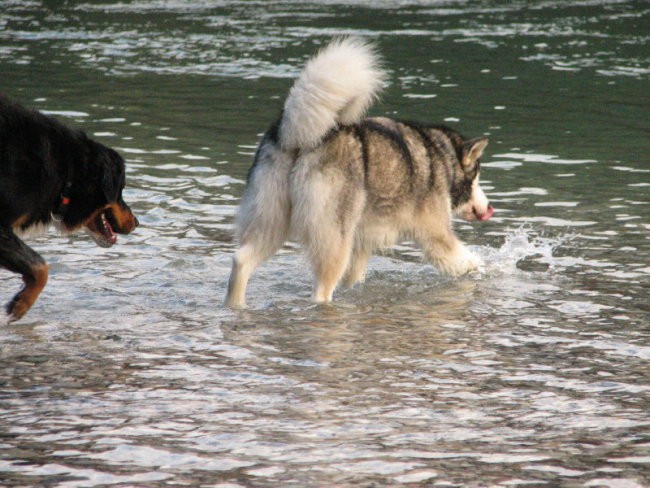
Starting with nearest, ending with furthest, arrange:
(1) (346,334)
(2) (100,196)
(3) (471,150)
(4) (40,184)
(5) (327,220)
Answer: (1) (346,334)
(4) (40,184)
(5) (327,220)
(2) (100,196)
(3) (471,150)

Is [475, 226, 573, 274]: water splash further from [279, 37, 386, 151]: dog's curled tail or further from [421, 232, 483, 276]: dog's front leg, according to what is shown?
[279, 37, 386, 151]: dog's curled tail

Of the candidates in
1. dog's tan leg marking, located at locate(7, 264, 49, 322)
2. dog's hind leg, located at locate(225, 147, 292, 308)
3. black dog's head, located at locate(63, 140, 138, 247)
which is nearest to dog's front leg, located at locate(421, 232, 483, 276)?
dog's hind leg, located at locate(225, 147, 292, 308)

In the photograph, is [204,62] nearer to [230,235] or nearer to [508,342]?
[230,235]

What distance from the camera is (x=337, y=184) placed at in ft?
21.6

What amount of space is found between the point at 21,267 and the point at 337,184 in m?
1.77

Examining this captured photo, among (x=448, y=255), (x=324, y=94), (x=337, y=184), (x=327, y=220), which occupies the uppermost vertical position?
(x=324, y=94)

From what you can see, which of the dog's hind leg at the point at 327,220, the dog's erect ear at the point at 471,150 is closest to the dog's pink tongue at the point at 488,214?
the dog's erect ear at the point at 471,150

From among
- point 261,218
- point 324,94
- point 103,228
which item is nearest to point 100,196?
point 103,228

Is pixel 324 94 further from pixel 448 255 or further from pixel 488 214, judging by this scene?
pixel 488 214

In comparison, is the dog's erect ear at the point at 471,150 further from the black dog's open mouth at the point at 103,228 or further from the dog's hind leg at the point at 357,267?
the black dog's open mouth at the point at 103,228

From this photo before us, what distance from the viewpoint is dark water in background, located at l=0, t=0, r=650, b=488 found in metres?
4.38

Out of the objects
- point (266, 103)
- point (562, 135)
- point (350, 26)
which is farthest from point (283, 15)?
point (562, 135)

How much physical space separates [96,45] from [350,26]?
4461mm

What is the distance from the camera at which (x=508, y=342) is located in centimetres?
610
